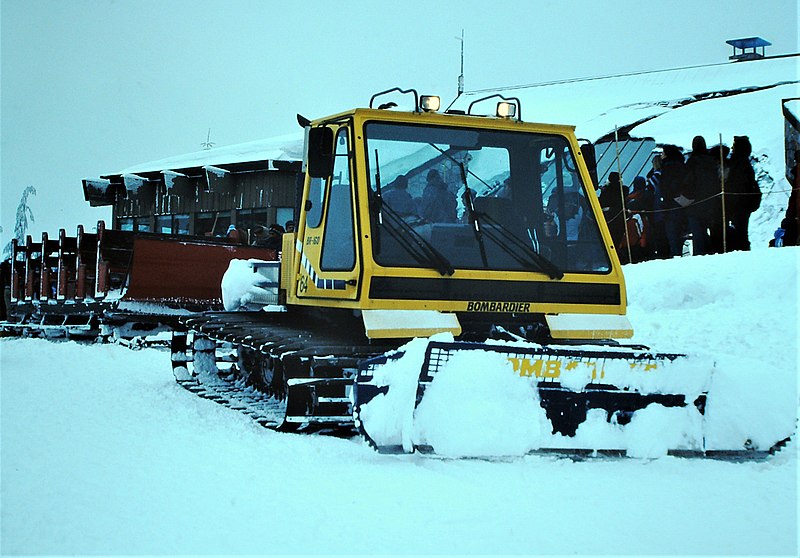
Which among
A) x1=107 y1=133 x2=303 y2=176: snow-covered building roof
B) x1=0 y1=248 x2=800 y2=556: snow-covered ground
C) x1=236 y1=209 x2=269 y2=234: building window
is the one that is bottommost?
x1=0 y1=248 x2=800 y2=556: snow-covered ground

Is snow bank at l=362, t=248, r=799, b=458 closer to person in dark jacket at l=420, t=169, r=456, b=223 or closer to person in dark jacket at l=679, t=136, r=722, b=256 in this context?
person in dark jacket at l=420, t=169, r=456, b=223

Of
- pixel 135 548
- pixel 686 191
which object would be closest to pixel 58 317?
pixel 686 191

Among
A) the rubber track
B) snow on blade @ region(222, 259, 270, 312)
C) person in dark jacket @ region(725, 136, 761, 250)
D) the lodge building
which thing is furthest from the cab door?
the lodge building

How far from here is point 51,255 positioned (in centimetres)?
1584

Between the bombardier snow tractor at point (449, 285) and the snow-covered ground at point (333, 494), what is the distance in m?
0.29

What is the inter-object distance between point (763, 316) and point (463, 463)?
6206mm

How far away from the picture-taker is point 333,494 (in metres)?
4.50

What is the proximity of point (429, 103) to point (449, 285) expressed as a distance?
141 cm

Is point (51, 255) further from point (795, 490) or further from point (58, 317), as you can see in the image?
point (795, 490)

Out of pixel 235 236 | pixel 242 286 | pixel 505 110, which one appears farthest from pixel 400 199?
pixel 235 236

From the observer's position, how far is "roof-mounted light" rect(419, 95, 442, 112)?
22.2 feet

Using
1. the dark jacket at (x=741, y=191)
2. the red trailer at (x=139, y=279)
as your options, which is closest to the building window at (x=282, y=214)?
the red trailer at (x=139, y=279)

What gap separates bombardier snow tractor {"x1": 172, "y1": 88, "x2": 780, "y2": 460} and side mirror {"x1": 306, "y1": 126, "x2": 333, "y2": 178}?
0.4 inches

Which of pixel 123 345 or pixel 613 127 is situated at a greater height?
pixel 613 127
